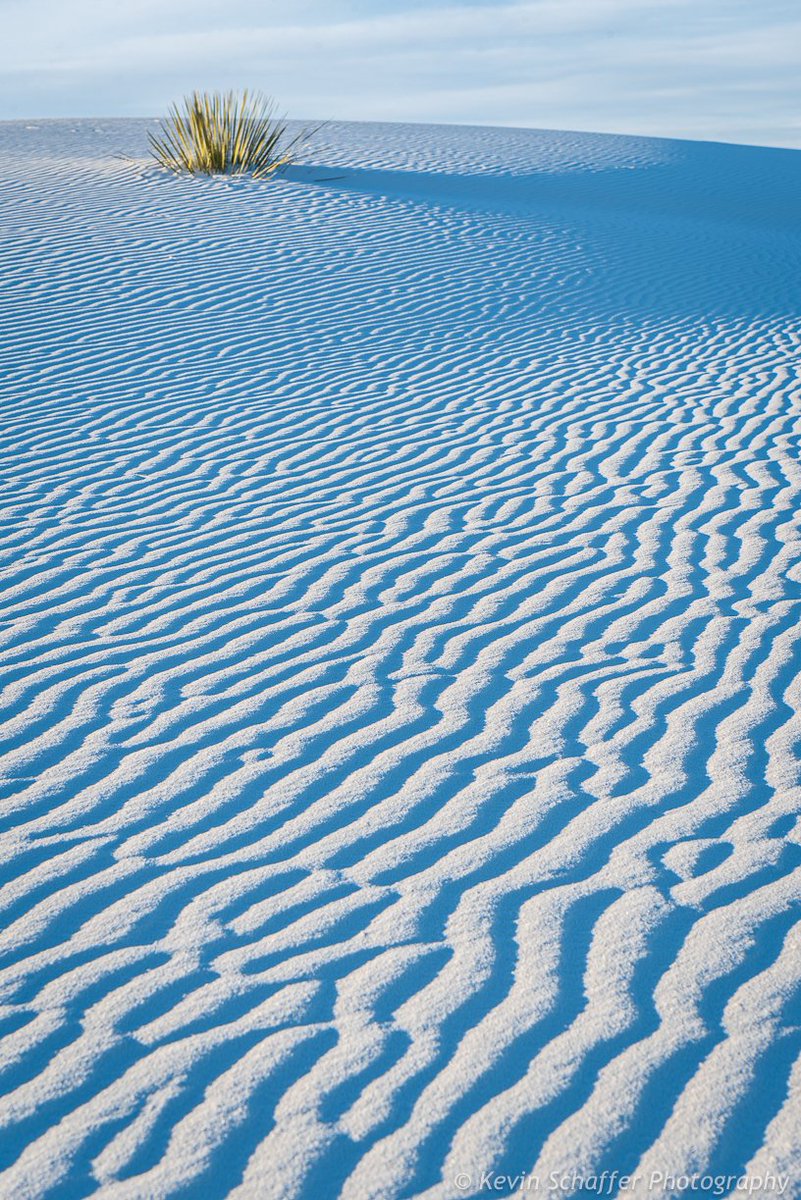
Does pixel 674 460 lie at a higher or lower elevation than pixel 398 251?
lower

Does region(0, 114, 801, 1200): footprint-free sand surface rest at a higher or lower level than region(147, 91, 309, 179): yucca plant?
lower

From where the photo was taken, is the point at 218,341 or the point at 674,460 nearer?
the point at 674,460

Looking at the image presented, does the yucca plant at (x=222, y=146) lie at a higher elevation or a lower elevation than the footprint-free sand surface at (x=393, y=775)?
higher

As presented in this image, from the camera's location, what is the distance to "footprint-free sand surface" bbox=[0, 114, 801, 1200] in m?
2.22

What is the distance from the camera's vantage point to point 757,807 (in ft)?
10.9

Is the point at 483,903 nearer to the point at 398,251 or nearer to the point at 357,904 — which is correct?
the point at 357,904

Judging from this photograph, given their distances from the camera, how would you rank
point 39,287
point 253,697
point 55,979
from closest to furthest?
point 55,979 < point 253,697 < point 39,287

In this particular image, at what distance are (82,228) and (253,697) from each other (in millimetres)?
11222

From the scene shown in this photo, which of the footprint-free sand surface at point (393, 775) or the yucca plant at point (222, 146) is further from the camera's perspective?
the yucca plant at point (222, 146)

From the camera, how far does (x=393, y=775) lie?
140 inches

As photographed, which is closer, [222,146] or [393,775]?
[393,775]

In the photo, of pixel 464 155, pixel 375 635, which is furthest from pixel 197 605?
pixel 464 155

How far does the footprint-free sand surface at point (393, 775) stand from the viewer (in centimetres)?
222

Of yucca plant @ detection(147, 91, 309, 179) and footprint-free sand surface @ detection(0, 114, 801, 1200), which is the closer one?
footprint-free sand surface @ detection(0, 114, 801, 1200)
